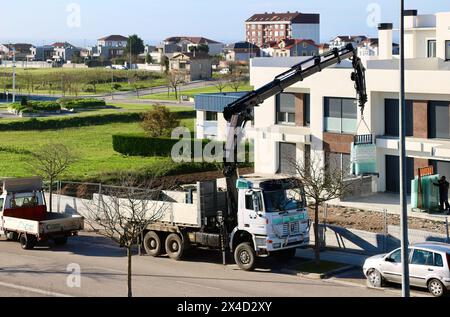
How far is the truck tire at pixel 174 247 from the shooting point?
90.2 feet

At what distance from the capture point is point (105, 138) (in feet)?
213

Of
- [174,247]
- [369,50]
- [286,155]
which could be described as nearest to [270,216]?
[174,247]

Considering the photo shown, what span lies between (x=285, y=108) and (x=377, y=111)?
6380mm

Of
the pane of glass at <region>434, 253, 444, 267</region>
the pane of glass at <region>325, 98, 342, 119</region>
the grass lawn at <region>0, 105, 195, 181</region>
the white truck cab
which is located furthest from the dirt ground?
the grass lawn at <region>0, 105, 195, 181</region>

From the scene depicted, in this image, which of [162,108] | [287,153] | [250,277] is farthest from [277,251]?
[162,108]

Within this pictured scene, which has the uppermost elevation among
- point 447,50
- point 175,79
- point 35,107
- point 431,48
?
point 175,79

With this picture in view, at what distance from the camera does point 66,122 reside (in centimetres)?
7375

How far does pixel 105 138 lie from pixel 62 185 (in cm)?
2385

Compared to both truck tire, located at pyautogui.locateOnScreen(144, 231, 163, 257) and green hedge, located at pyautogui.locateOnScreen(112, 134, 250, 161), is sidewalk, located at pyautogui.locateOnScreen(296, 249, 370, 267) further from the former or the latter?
green hedge, located at pyautogui.locateOnScreen(112, 134, 250, 161)

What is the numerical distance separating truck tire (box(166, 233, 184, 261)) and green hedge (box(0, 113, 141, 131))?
151 ft

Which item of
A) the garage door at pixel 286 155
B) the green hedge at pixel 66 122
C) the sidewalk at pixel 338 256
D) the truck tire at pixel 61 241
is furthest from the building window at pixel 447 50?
the green hedge at pixel 66 122

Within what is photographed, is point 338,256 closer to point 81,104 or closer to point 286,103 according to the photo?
point 286,103

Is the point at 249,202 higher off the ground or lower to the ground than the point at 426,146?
lower
